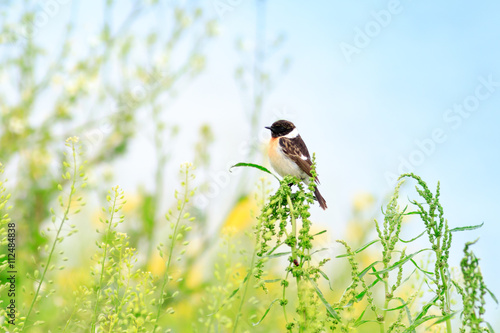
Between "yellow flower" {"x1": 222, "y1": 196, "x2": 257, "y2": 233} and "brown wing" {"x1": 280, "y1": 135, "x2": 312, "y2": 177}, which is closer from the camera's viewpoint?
"brown wing" {"x1": 280, "y1": 135, "x2": 312, "y2": 177}

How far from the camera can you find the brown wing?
3767 millimetres

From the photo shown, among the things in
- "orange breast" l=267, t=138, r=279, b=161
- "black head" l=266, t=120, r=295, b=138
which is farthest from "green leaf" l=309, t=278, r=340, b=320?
"black head" l=266, t=120, r=295, b=138

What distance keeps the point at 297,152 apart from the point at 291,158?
0.22ft

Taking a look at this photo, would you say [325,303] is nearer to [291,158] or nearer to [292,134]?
[291,158]

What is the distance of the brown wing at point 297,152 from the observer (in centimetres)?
377

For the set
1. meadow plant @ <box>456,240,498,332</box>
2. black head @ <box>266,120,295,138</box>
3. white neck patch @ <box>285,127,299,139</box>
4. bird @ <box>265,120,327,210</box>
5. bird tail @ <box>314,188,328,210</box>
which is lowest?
meadow plant @ <box>456,240,498,332</box>

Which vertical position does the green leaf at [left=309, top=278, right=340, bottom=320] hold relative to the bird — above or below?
below

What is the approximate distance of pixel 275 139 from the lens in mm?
4188

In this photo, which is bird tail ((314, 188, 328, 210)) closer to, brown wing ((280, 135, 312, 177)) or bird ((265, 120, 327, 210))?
bird ((265, 120, 327, 210))

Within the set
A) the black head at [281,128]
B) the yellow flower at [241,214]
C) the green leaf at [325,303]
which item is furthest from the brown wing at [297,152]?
the green leaf at [325,303]

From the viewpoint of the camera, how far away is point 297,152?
3852 millimetres

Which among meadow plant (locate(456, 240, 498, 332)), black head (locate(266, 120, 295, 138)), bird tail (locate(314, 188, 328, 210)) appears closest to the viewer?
meadow plant (locate(456, 240, 498, 332))

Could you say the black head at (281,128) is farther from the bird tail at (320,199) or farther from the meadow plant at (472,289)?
the meadow plant at (472,289)

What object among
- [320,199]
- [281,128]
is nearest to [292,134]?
[281,128]
